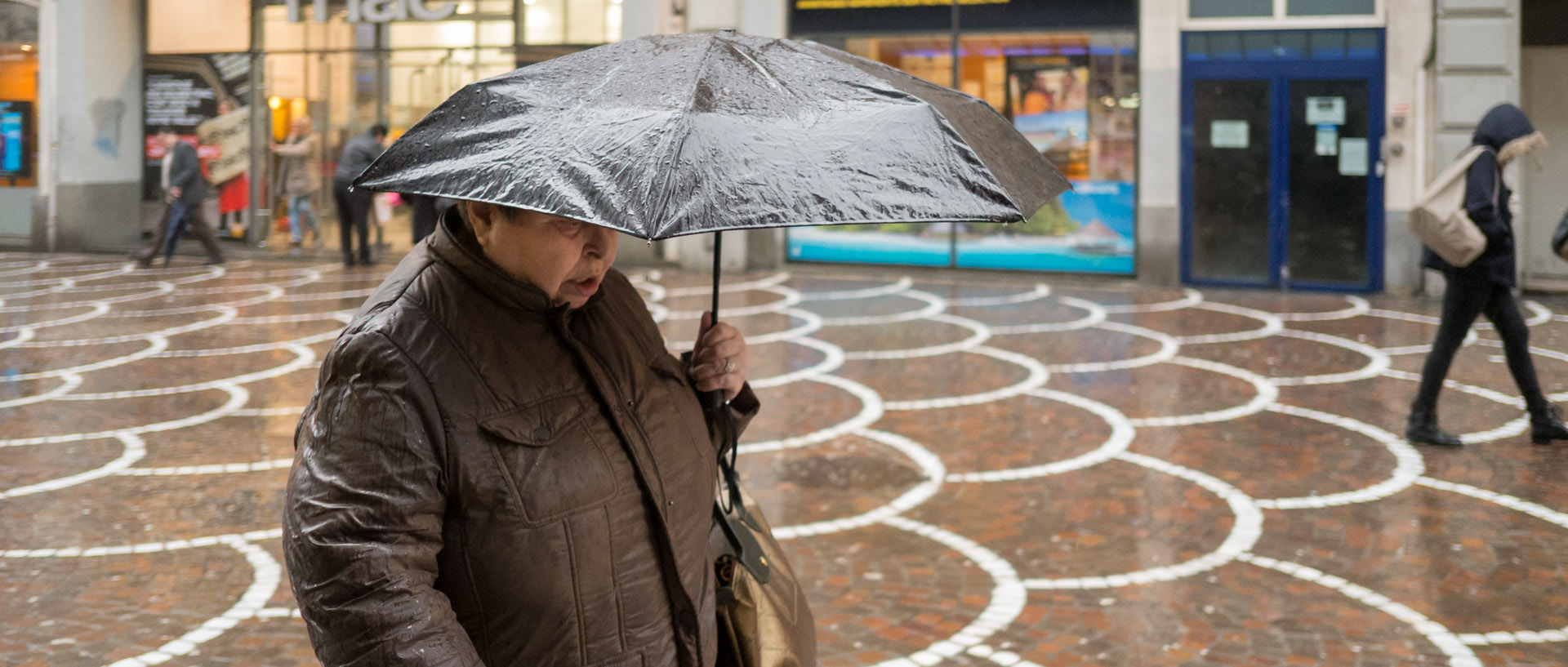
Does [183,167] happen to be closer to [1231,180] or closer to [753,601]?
[1231,180]

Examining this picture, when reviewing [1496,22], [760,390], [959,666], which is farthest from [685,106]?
[1496,22]

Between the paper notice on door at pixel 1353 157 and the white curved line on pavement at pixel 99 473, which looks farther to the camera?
the paper notice on door at pixel 1353 157

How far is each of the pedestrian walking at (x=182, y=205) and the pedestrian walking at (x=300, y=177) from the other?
1.47 m

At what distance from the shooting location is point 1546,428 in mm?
7285

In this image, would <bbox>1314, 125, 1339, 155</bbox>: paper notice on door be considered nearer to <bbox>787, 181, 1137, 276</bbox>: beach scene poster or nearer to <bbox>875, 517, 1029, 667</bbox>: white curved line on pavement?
<bbox>787, 181, 1137, 276</bbox>: beach scene poster

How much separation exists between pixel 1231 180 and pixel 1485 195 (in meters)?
8.26

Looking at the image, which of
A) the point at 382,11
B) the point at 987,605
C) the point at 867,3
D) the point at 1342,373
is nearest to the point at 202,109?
the point at 382,11

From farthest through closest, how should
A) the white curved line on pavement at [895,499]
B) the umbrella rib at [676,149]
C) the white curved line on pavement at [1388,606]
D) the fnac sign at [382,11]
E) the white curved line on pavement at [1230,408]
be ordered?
the fnac sign at [382,11]
the white curved line on pavement at [1230,408]
the white curved line on pavement at [895,499]
the white curved line on pavement at [1388,606]
the umbrella rib at [676,149]

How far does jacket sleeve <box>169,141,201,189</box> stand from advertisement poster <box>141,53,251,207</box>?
2.11 m

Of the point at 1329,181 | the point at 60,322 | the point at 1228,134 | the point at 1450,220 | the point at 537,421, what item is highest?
the point at 1228,134

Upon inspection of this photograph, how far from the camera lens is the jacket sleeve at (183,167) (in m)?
17.5

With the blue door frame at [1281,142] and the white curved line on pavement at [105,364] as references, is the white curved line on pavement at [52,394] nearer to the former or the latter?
the white curved line on pavement at [105,364]

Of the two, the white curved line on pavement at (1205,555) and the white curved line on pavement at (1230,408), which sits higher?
the white curved line on pavement at (1230,408)

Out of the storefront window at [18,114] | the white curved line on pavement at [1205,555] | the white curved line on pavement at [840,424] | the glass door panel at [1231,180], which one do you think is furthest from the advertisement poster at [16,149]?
the white curved line on pavement at [1205,555]
